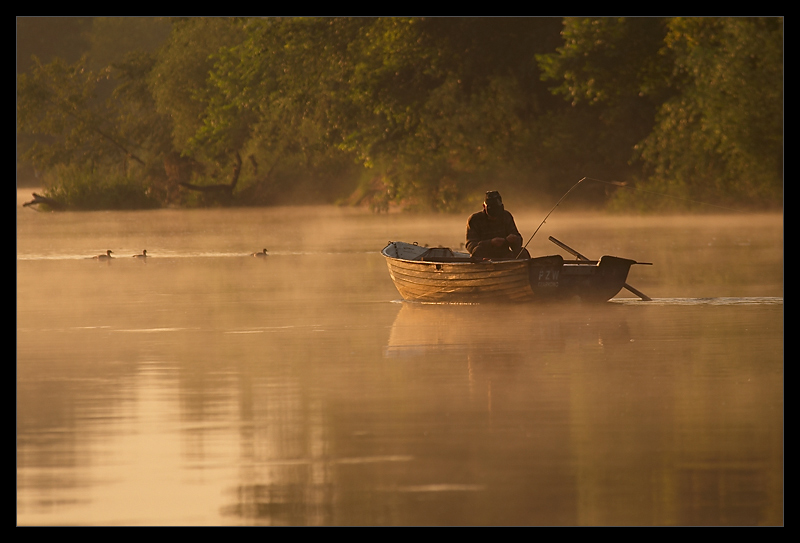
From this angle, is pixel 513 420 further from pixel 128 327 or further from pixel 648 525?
pixel 128 327

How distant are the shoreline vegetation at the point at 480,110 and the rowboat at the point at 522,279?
49.5ft

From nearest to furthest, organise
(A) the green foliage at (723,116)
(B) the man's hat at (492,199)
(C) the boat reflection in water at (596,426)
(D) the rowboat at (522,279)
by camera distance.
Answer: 1. (C) the boat reflection in water at (596,426)
2. (D) the rowboat at (522,279)
3. (B) the man's hat at (492,199)
4. (A) the green foliage at (723,116)

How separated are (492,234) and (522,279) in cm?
111

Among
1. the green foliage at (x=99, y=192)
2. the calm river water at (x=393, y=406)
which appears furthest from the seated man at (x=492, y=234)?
the green foliage at (x=99, y=192)

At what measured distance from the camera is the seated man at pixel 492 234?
17.4 metres

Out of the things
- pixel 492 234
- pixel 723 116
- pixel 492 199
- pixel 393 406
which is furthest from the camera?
pixel 723 116

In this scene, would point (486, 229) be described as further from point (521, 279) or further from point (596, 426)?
point (596, 426)

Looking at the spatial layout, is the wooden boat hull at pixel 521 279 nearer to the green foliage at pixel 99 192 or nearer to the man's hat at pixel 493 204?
the man's hat at pixel 493 204

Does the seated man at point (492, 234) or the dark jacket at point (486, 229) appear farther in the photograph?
the dark jacket at point (486, 229)

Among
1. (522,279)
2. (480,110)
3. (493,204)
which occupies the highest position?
(480,110)

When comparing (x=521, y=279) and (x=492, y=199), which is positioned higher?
(x=492, y=199)

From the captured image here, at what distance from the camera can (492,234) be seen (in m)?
17.6

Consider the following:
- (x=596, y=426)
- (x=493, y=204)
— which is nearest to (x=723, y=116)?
(x=493, y=204)

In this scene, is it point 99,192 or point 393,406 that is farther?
point 99,192
